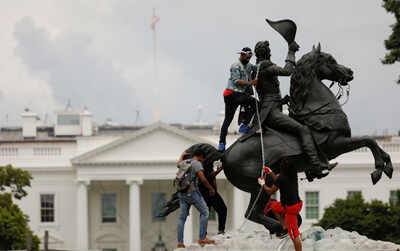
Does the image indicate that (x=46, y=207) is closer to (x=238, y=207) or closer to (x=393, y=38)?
(x=238, y=207)

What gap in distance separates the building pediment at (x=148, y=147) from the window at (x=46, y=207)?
3928 mm

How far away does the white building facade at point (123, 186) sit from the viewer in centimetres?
5672

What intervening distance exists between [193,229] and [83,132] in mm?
13752

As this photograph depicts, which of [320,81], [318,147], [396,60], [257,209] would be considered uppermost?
[396,60]

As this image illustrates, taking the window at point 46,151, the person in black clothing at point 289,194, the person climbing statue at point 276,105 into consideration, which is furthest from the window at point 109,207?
the person in black clothing at point 289,194

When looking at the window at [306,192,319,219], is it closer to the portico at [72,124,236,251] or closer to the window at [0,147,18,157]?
the portico at [72,124,236,251]

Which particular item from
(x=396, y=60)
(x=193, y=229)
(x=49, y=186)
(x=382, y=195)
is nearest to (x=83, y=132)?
(x=49, y=186)

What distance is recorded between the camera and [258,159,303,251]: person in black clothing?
37.3 ft

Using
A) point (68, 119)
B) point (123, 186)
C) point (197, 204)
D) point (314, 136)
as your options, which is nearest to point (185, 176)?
point (197, 204)

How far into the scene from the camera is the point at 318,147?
11.7 m

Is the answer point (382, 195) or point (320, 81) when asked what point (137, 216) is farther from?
point (320, 81)

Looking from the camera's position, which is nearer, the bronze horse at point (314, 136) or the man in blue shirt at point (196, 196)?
the bronze horse at point (314, 136)

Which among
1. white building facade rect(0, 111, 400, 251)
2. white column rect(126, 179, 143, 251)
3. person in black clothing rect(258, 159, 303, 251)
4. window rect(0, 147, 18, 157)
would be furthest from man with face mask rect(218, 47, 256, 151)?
window rect(0, 147, 18, 157)

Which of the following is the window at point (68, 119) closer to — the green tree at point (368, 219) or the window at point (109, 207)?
the window at point (109, 207)
